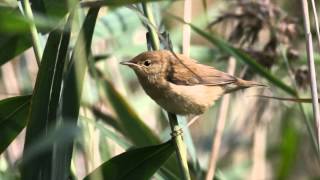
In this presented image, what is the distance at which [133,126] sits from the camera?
2.45 m

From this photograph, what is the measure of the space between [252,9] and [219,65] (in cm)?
67

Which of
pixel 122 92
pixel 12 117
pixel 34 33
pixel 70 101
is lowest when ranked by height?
pixel 122 92

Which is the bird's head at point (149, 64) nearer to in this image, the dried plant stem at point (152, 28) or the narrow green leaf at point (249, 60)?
the dried plant stem at point (152, 28)

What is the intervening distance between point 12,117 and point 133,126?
0.66 m

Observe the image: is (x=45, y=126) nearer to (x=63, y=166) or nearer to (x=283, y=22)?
(x=63, y=166)

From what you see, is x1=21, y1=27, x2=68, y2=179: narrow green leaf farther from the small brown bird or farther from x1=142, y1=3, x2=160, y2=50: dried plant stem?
the small brown bird

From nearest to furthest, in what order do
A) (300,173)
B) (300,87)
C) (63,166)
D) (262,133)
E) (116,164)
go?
(63,166), (116,164), (300,87), (262,133), (300,173)

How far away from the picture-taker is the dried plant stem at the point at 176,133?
1.77 m

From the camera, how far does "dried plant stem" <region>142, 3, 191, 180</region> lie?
5.79 ft

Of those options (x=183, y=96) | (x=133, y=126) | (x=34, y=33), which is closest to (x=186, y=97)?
(x=183, y=96)

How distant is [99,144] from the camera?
9.02ft

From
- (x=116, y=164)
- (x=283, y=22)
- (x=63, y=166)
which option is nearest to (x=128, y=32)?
(x=283, y=22)

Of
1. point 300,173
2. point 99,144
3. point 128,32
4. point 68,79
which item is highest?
point 68,79

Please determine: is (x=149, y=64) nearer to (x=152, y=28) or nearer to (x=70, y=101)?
(x=152, y=28)
